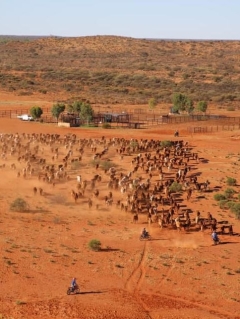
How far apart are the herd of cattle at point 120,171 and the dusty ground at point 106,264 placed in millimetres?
681

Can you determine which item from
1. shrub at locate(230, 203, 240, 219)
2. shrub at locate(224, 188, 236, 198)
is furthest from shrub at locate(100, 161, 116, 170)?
shrub at locate(230, 203, 240, 219)

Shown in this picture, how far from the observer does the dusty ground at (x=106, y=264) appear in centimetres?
2203

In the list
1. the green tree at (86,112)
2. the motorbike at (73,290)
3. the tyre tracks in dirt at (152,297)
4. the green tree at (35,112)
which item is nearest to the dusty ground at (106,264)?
the tyre tracks in dirt at (152,297)

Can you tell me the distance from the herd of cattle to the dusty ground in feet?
2.24

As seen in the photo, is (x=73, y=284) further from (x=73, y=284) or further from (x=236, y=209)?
(x=236, y=209)

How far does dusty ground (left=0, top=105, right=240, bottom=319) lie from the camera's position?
22.0 meters

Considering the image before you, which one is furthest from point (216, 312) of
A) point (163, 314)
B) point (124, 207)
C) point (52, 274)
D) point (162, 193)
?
point (162, 193)

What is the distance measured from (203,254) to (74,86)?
272ft

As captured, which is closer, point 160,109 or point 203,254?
point 203,254

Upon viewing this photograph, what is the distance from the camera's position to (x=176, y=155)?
1889 inches

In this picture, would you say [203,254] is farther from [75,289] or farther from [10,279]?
[10,279]

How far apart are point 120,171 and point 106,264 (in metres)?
17.6

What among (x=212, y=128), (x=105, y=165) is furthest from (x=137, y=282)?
(x=212, y=128)

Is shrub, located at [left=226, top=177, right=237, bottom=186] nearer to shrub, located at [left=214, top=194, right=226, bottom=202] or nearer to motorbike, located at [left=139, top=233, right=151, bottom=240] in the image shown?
shrub, located at [left=214, top=194, right=226, bottom=202]
